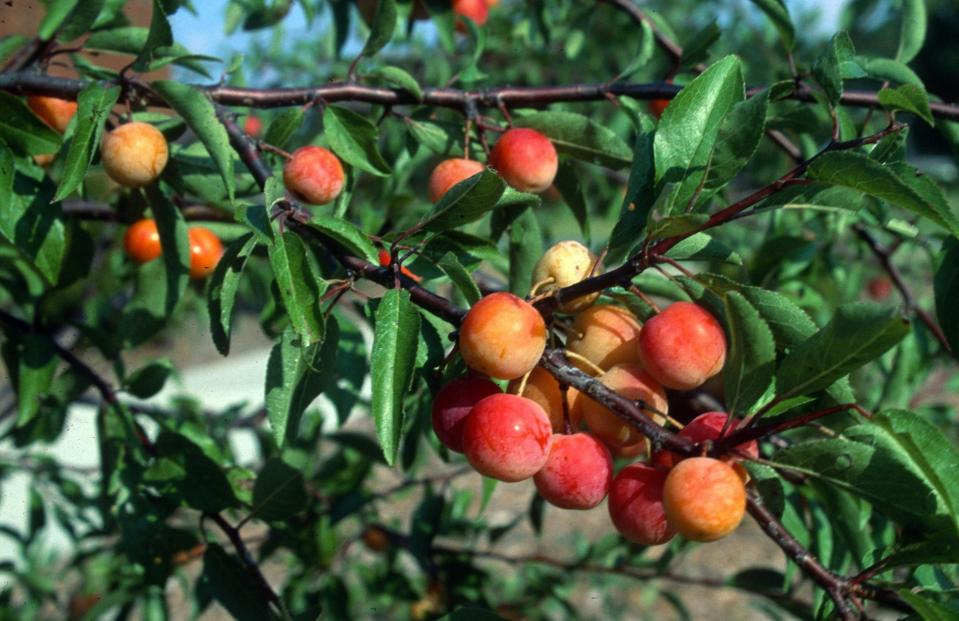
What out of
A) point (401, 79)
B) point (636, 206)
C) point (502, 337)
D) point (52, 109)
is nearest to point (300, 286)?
point (502, 337)

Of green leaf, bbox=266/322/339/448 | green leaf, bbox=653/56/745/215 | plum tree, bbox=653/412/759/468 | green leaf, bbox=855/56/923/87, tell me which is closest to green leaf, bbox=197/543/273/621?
green leaf, bbox=266/322/339/448

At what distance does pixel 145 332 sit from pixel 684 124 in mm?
844

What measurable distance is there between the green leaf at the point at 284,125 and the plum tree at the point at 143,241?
41cm

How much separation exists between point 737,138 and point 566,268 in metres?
0.16

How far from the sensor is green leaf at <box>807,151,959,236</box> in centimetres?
50

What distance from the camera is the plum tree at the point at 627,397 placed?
634 millimetres

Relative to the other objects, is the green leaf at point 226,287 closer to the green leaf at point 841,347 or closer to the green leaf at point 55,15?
the green leaf at point 55,15

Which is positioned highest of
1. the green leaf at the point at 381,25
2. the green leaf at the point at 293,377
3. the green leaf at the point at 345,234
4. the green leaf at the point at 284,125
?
the green leaf at the point at 381,25

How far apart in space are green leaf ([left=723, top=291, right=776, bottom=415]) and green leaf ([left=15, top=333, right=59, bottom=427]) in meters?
0.93

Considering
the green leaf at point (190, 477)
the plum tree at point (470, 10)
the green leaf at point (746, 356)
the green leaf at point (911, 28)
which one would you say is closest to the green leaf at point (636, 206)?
the green leaf at point (746, 356)

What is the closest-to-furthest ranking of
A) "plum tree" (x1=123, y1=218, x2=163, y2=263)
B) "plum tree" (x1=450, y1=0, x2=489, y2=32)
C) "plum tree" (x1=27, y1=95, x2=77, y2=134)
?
"plum tree" (x1=27, y1=95, x2=77, y2=134) → "plum tree" (x1=123, y1=218, x2=163, y2=263) → "plum tree" (x1=450, y1=0, x2=489, y2=32)

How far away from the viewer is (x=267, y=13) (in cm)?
137

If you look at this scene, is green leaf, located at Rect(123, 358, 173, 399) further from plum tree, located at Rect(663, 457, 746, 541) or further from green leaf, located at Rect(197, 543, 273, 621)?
plum tree, located at Rect(663, 457, 746, 541)

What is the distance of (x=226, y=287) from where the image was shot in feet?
2.23
